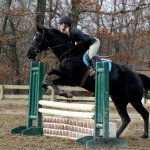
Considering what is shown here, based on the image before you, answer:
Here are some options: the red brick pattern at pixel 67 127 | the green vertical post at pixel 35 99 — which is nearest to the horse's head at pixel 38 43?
the green vertical post at pixel 35 99

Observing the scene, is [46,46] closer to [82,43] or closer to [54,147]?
[82,43]

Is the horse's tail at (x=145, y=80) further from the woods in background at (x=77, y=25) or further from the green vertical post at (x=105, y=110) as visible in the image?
the woods in background at (x=77, y=25)

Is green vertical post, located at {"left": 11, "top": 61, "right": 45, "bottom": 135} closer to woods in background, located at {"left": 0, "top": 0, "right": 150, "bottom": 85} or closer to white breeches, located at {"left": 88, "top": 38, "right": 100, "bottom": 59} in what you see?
white breeches, located at {"left": 88, "top": 38, "right": 100, "bottom": 59}

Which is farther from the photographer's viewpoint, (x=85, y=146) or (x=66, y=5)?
(x=66, y=5)

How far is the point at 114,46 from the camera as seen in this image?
119ft

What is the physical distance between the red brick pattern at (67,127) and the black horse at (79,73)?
0.72 m

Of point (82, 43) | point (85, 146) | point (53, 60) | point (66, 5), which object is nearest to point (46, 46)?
point (82, 43)

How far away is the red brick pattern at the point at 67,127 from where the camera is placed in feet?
23.6

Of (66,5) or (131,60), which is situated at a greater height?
(66,5)

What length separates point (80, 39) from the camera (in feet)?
24.4

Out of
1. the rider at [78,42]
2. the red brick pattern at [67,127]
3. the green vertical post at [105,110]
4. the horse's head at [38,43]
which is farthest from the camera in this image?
the horse's head at [38,43]

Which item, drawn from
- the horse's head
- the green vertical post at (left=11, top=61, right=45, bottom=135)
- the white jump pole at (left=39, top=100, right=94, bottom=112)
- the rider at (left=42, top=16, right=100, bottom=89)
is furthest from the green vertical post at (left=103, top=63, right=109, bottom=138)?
the green vertical post at (left=11, top=61, right=45, bottom=135)

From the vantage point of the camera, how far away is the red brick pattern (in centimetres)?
718

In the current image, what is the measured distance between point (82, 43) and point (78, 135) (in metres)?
1.69
